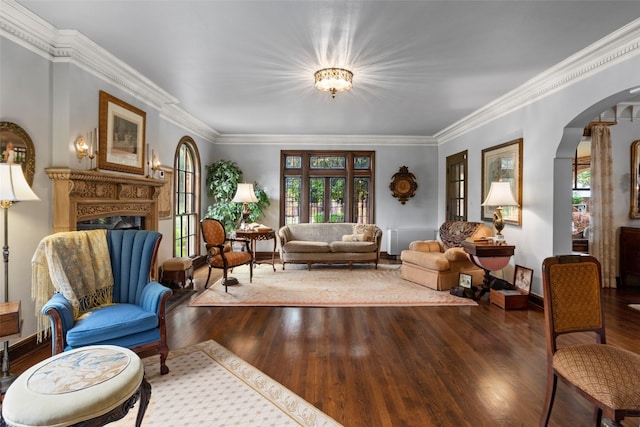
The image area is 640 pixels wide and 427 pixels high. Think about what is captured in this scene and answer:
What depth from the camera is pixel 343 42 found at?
10.7ft

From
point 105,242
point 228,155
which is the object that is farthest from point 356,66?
point 228,155

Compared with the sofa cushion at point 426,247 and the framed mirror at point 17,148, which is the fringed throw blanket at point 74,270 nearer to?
the framed mirror at point 17,148

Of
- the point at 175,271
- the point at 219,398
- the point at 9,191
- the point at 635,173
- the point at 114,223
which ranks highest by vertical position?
the point at 635,173

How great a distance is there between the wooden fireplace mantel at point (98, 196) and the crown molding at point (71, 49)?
3.47 ft

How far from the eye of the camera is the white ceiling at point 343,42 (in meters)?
2.70

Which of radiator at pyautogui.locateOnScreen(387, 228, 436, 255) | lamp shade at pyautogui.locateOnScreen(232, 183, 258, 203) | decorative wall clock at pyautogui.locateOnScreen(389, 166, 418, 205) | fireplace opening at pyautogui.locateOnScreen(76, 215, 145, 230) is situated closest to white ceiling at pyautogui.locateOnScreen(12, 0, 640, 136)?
lamp shade at pyautogui.locateOnScreen(232, 183, 258, 203)

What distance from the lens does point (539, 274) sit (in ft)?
14.3

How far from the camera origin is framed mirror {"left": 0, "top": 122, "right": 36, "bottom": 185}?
2711 millimetres

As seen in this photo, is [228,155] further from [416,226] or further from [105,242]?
[105,242]

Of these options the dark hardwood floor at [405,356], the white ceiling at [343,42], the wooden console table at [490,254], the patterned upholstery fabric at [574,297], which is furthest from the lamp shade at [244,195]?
the patterned upholstery fabric at [574,297]

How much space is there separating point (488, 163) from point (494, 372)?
3934 millimetres

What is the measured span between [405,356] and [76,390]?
7.70ft

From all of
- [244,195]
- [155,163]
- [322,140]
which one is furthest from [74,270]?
[322,140]

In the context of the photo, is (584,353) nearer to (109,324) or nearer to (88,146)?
(109,324)
